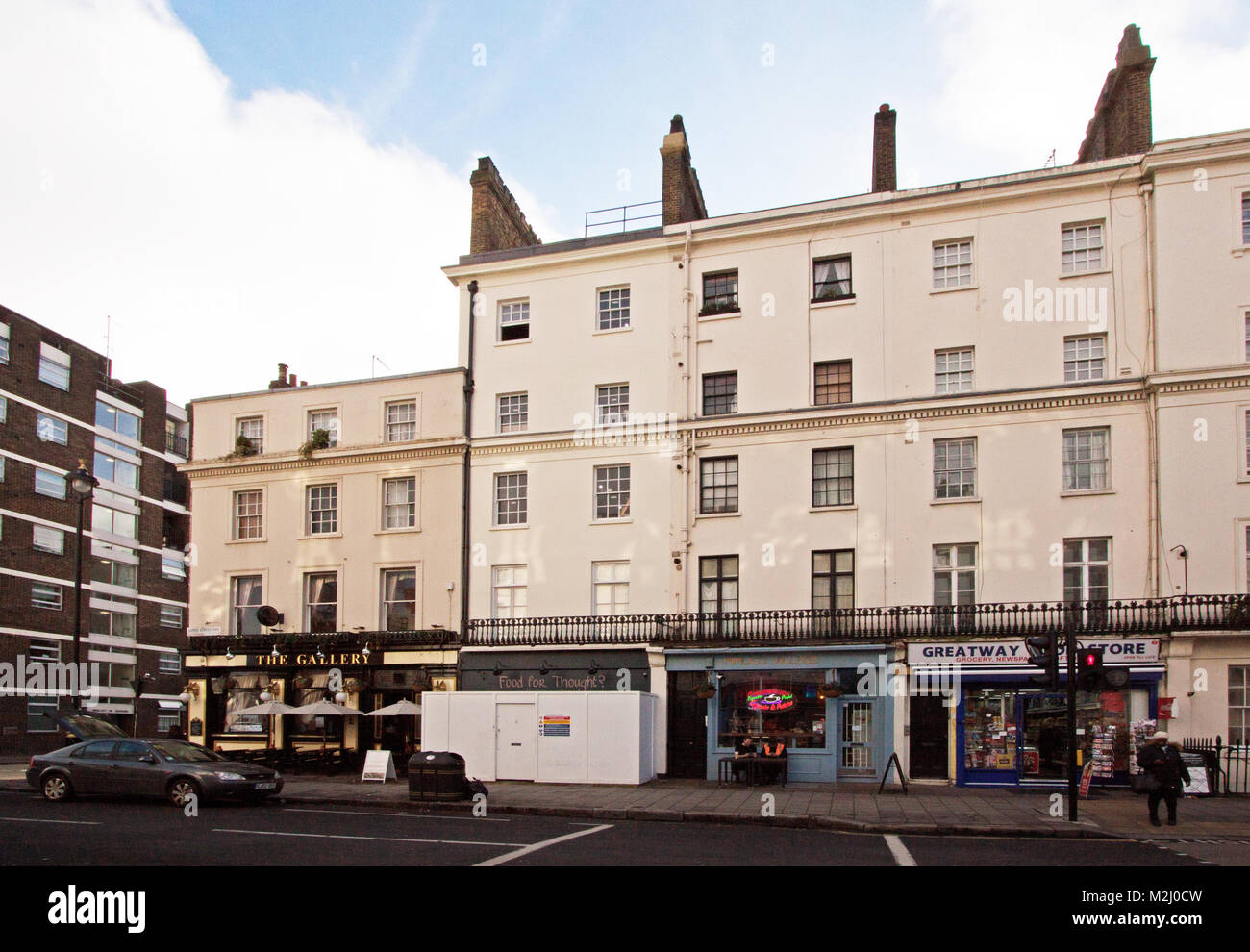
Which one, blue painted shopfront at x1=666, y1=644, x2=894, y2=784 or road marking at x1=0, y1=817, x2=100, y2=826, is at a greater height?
blue painted shopfront at x1=666, y1=644, x2=894, y2=784

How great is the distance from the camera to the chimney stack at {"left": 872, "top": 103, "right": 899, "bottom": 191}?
28203 millimetres

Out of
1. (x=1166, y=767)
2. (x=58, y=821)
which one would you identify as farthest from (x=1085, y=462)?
(x=58, y=821)

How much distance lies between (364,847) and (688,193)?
22122mm

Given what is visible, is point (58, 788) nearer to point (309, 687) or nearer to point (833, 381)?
point (309, 687)

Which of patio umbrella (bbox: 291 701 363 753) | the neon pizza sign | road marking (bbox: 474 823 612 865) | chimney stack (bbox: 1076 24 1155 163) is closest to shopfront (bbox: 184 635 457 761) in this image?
patio umbrella (bbox: 291 701 363 753)

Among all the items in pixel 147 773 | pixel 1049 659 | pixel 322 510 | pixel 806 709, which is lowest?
pixel 147 773

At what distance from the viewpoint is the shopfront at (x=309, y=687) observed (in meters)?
29.4

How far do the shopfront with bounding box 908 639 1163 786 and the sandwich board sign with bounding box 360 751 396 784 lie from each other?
1232 cm

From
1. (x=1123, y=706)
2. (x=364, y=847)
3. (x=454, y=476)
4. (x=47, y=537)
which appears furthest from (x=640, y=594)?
(x=47, y=537)

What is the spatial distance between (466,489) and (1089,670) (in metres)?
17.4

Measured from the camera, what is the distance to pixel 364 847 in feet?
46.2

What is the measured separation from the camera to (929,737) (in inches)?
991

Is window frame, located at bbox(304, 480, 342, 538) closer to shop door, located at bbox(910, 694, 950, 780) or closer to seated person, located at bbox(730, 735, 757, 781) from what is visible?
seated person, located at bbox(730, 735, 757, 781)
